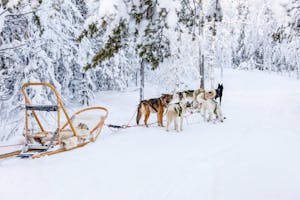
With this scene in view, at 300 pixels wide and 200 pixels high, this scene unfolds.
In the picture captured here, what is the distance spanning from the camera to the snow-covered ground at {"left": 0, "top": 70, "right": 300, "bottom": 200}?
3.95 meters

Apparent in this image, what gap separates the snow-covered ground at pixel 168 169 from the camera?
395 cm

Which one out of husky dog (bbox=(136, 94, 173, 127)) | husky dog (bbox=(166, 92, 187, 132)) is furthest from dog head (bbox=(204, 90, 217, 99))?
husky dog (bbox=(166, 92, 187, 132))

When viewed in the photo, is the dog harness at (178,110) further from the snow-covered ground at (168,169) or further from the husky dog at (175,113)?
the snow-covered ground at (168,169)

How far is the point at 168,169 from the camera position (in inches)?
192

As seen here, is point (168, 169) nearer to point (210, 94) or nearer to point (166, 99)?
point (166, 99)

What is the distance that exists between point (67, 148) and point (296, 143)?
484 cm

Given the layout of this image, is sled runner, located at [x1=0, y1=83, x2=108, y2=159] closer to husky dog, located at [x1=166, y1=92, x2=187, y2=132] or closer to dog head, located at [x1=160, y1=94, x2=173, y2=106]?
husky dog, located at [x1=166, y1=92, x2=187, y2=132]

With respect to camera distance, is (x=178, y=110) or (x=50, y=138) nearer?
(x=50, y=138)

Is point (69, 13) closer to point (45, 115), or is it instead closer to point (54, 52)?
point (54, 52)

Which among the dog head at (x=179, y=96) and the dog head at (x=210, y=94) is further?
the dog head at (x=210, y=94)

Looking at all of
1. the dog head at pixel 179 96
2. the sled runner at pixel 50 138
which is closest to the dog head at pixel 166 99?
the dog head at pixel 179 96

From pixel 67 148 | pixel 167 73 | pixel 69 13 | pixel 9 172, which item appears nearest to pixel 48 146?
pixel 67 148

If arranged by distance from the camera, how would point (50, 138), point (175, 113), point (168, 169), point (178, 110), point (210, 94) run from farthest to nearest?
point (210, 94) → point (178, 110) → point (175, 113) → point (50, 138) → point (168, 169)

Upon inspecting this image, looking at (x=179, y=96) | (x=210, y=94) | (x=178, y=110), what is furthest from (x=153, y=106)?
(x=210, y=94)
